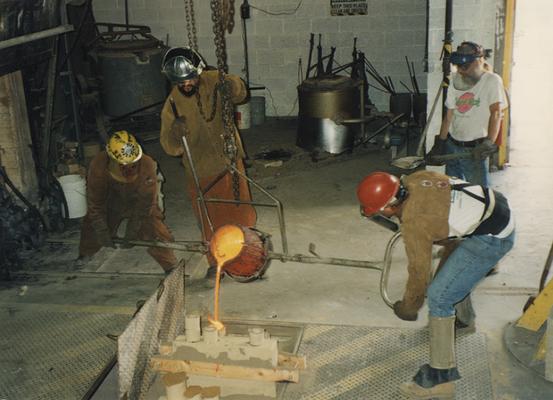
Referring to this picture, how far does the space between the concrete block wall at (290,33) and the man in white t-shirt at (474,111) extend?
5513 mm

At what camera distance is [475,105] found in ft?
20.1

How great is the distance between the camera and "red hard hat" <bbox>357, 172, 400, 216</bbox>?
396 centimetres

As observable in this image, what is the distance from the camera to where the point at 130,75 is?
1138 cm

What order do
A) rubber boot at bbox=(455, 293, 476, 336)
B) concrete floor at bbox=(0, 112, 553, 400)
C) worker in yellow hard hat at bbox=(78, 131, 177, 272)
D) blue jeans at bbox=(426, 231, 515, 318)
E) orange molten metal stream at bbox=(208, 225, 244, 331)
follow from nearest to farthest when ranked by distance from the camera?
blue jeans at bbox=(426, 231, 515, 318) → orange molten metal stream at bbox=(208, 225, 244, 331) → rubber boot at bbox=(455, 293, 476, 336) → concrete floor at bbox=(0, 112, 553, 400) → worker in yellow hard hat at bbox=(78, 131, 177, 272)

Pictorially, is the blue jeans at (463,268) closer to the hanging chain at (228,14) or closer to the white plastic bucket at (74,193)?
the white plastic bucket at (74,193)

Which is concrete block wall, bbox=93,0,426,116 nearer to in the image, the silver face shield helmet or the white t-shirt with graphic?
the white t-shirt with graphic

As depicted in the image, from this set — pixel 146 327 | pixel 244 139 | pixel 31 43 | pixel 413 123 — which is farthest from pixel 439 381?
pixel 244 139

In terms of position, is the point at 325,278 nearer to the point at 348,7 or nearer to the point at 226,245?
the point at 226,245

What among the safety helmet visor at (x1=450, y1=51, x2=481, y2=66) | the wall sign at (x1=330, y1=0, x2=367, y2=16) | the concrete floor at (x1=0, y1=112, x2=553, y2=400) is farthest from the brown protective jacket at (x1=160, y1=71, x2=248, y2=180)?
the wall sign at (x1=330, y1=0, x2=367, y2=16)

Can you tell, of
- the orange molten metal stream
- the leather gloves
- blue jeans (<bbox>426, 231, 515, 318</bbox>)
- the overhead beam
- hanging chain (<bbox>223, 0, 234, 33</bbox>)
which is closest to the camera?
blue jeans (<bbox>426, 231, 515, 318</bbox>)

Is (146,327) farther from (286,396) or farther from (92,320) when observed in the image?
(92,320)

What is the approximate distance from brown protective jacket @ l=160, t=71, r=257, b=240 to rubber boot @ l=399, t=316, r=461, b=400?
2.46 meters

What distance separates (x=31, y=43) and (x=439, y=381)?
541 cm

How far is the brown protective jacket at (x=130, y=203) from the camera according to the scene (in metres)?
6.03
